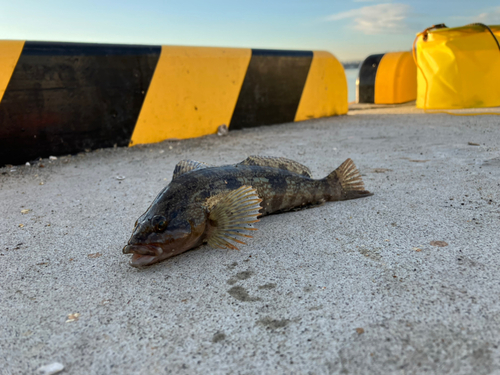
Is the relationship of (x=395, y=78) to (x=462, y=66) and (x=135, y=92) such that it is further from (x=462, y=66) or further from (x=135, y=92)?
(x=135, y=92)

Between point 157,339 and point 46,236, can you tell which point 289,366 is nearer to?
point 157,339

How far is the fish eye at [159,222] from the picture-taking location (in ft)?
6.26

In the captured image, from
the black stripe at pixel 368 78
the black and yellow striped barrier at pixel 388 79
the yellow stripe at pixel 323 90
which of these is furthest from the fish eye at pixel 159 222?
the black stripe at pixel 368 78

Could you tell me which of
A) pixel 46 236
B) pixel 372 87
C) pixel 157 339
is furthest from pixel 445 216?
pixel 372 87

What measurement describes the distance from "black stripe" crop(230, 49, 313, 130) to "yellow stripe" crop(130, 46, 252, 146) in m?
0.16

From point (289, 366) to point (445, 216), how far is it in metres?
1.55

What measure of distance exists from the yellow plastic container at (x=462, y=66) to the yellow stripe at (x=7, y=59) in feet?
21.1

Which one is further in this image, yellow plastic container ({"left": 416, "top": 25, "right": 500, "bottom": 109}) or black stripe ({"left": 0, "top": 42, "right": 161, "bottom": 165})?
yellow plastic container ({"left": 416, "top": 25, "right": 500, "bottom": 109})

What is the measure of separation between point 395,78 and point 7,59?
8101 millimetres

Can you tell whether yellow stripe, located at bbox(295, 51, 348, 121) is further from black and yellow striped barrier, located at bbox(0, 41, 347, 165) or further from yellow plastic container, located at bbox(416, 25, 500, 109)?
yellow plastic container, located at bbox(416, 25, 500, 109)

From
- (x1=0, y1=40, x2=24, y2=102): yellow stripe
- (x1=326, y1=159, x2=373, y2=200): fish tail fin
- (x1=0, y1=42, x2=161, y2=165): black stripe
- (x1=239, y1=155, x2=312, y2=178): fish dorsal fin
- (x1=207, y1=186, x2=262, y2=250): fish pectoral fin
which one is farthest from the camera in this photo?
(x1=0, y1=42, x2=161, y2=165): black stripe

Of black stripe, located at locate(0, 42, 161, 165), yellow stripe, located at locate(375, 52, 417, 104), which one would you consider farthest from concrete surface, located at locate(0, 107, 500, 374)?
yellow stripe, located at locate(375, 52, 417, 104)

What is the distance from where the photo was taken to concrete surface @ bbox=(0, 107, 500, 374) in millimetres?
1238

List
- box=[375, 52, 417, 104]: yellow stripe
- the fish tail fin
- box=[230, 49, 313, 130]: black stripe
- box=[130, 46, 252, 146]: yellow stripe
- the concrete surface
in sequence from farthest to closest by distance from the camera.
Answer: box=[375, 52, 417, 104]: yellow stripe, box=[230, 49, 313, 130]: black stripe, box=[130, 46, 252, 146]: yellow stripe, the fish tail fin, the concrete surface
